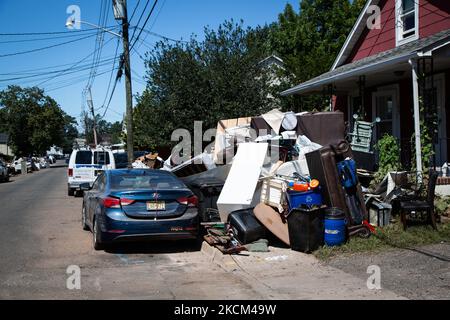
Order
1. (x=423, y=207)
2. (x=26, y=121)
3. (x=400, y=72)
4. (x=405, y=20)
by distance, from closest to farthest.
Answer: (x=423, y=207)
(x=400, y=72)
(x=405, y=20)
(x=26, y=121)

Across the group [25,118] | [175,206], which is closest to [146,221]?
[175,206]

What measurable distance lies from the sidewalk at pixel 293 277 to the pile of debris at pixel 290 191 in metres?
0.34

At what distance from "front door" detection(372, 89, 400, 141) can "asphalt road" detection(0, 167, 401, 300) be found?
8.19 meters

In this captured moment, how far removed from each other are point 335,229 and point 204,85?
46.0 ft

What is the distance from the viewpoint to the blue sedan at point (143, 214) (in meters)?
8.27

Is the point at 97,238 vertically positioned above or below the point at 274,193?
below

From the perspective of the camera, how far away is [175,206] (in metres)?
8.62

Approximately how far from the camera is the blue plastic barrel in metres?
8.17

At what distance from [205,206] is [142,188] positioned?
2.46 metres

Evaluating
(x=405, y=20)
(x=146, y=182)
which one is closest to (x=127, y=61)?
(x=405, y=20)

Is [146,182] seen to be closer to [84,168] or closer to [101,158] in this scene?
[101,158]

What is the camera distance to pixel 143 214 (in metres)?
8.36

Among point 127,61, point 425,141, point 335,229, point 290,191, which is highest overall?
point 127,61

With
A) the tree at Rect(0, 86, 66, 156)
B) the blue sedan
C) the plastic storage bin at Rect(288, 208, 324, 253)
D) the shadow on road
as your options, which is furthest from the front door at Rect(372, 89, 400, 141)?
the tree at Rect(0, 86, 66, 156)
